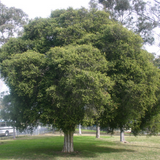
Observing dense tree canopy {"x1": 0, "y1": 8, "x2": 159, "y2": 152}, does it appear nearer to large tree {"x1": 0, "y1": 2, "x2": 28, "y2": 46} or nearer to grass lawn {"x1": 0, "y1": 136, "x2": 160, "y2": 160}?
grass lawn {"x1": 0, "y1": 136, "x2": 160, "y2": 160}

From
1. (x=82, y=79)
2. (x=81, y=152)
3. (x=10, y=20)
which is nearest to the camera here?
(x=82, y=79)

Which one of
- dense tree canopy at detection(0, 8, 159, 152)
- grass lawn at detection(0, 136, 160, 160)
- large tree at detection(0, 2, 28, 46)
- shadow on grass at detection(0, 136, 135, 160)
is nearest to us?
dense tree canopy at detection(0, 8, 159, 152)

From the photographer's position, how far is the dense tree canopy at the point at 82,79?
31.3ft

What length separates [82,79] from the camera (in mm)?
9000

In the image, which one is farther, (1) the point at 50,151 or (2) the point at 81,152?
(1) the point at 50,151

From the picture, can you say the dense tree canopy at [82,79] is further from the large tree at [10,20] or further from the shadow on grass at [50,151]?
the large tree at [10,20]

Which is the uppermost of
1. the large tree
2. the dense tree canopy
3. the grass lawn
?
the large tree

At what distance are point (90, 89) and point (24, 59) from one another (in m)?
3.98

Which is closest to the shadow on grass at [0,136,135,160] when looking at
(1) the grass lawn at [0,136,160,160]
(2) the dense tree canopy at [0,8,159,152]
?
(1) the grass lawn at [0,136,160,160]

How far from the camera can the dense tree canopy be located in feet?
31.3

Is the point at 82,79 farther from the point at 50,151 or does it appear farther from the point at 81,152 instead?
the point at 50,151

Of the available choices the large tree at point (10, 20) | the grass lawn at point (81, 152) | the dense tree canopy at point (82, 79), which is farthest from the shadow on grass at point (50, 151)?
the large tree at point (10, 20)

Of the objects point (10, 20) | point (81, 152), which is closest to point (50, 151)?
point (81, 152)

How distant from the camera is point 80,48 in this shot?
10.3 metres
